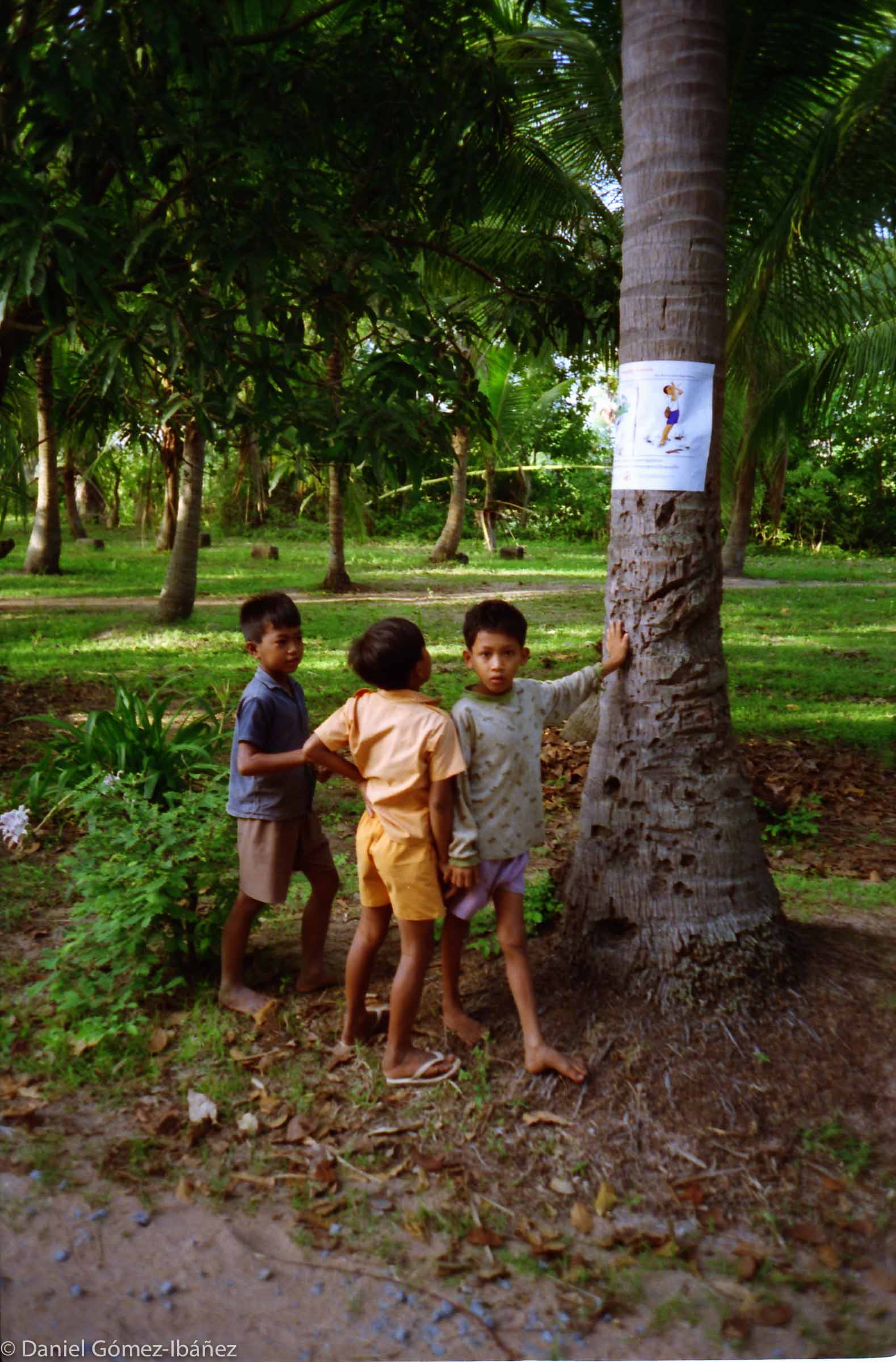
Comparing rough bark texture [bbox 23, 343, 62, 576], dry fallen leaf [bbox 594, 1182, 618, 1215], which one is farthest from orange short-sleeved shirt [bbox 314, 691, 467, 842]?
rough bark texture [bbox 23, 343, 62, 576]

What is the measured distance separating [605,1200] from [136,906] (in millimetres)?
1853

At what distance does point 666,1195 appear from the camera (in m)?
2.90

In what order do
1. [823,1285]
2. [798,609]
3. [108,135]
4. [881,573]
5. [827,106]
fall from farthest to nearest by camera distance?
[881,573], [798,609], [827,106], [108,135], [823,1285]

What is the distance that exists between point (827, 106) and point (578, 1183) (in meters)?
6.82

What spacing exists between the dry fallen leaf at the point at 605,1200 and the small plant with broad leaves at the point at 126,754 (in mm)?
2592

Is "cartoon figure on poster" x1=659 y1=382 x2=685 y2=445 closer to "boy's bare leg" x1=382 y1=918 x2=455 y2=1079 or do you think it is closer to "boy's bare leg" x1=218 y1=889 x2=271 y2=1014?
"boy's bare leg" x1=382 y1=918 x2=455 y2=1079

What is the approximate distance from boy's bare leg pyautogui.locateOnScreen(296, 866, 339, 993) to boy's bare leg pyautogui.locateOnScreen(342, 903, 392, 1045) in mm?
396

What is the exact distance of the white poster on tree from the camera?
346cm

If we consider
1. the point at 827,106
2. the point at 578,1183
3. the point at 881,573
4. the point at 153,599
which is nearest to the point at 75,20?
the point at 578,1183

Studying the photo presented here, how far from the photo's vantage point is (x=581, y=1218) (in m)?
2.82

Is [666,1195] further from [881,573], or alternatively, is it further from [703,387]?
[881,573]

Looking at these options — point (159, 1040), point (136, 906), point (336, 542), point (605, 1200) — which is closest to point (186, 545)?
point (336, 542)

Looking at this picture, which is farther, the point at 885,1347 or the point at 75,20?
the point at 75,20

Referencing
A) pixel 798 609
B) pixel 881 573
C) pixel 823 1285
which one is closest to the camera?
pixel 823 1285
